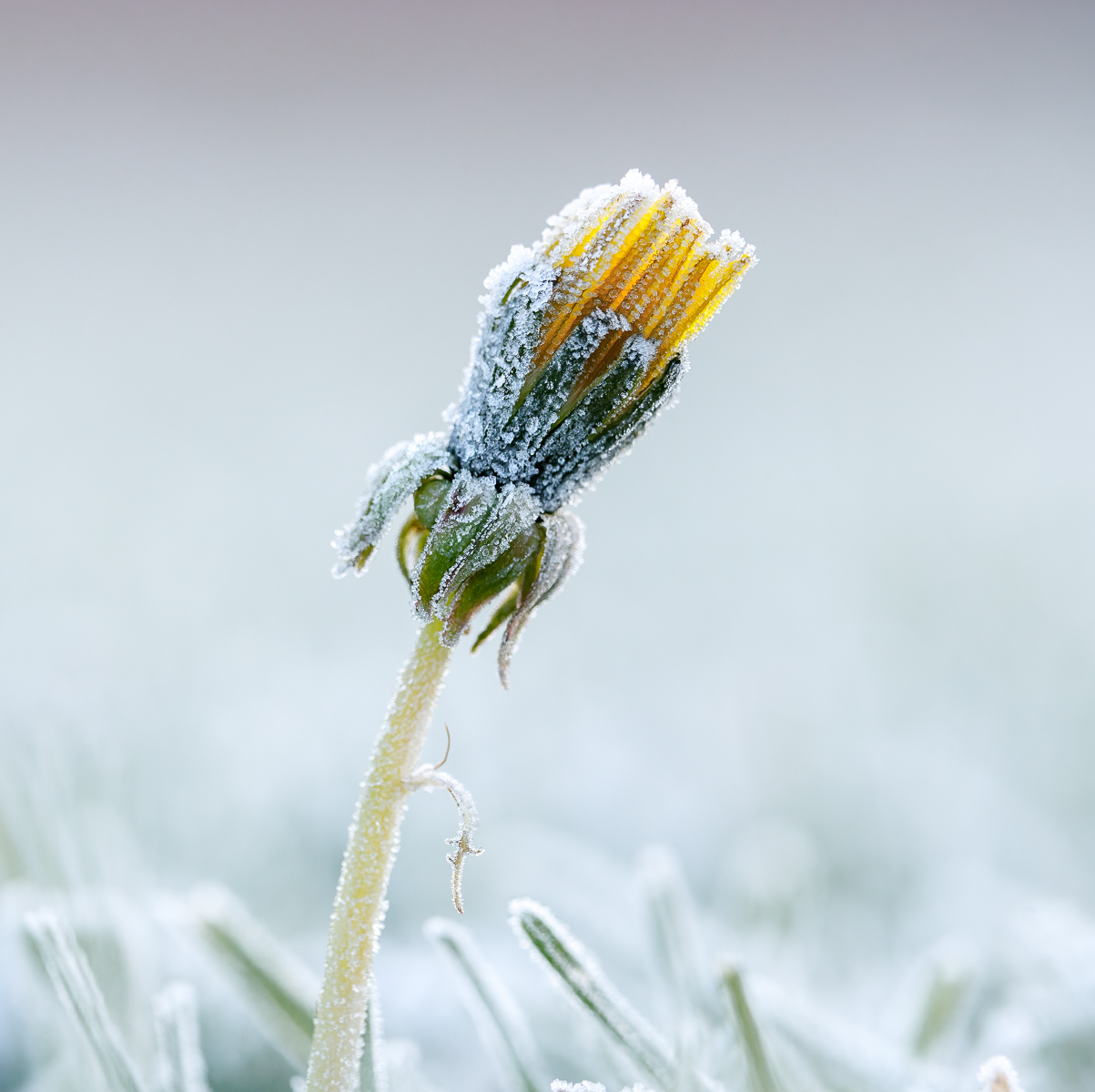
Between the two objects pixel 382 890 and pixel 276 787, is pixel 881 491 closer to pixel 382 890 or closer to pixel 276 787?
pixel 276 787

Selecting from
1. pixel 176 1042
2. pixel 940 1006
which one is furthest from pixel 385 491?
pixel 940 1006

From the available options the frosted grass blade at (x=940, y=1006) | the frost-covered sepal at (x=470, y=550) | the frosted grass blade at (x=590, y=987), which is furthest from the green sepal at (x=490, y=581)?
the frosted grass blade at (x=940, y=1006)

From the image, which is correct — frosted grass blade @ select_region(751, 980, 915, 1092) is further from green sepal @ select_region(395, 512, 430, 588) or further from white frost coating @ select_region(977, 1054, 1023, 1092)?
green sepal @ select_region(395, 512, 430, 588)

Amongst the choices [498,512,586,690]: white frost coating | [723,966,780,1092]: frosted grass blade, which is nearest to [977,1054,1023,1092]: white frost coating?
[723,966,780,1092]: frosted grass blade

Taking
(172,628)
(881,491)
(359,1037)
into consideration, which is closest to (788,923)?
(359,1037)

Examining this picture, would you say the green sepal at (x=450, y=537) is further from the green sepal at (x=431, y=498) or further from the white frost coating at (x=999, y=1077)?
the white frost coating at (x=999, y=1077)

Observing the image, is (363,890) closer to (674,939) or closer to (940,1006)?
(674,939)
